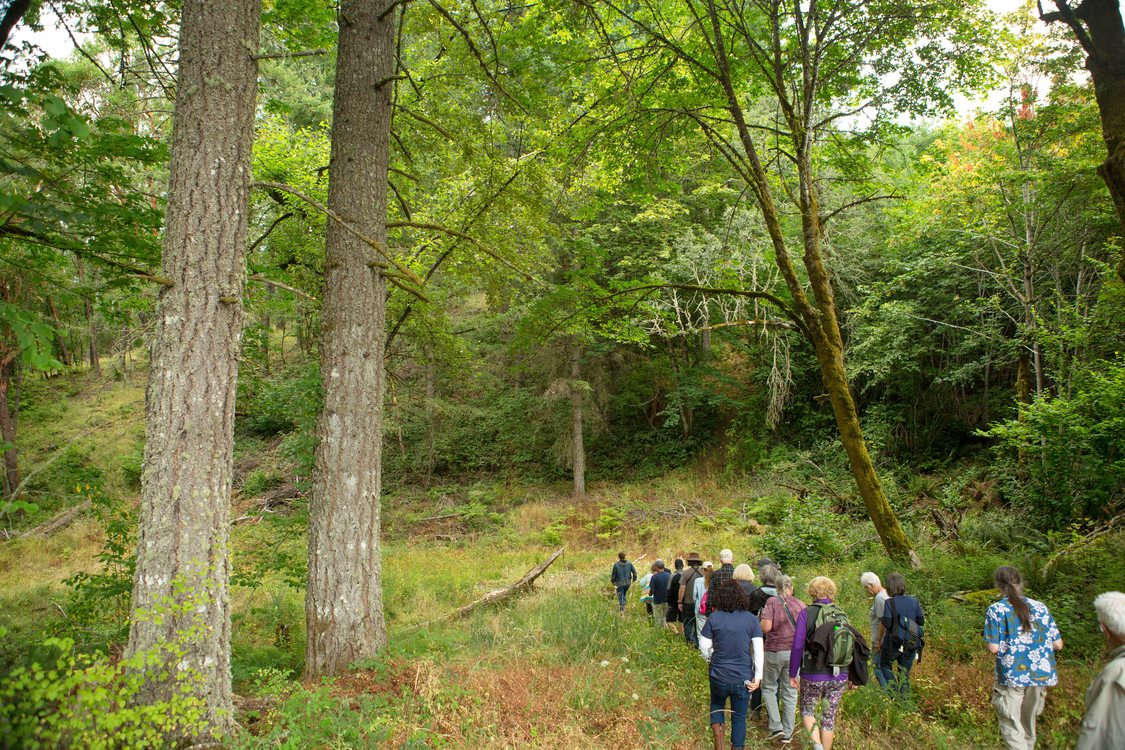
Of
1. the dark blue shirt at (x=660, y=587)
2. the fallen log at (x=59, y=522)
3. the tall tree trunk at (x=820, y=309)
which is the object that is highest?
the tall tree trunk at (x=820, y=309)

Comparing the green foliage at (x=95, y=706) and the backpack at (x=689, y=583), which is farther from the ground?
the green foliage at (x=95, y=706)

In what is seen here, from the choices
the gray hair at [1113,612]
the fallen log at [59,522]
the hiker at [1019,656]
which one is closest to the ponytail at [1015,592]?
the hiker at [1019,656]

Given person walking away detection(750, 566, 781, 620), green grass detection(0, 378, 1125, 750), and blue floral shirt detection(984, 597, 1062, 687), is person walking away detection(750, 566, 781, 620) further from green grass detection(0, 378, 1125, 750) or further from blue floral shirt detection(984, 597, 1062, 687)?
blue floral shirt detection(984, 597, 1062, 687)

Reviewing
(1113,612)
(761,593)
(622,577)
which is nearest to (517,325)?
(622,577)

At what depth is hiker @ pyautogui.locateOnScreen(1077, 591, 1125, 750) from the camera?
3150mm

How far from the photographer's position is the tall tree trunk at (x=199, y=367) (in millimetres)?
4023

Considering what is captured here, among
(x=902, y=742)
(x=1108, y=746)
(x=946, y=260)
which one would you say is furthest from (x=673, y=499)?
(x=1108, y=746)

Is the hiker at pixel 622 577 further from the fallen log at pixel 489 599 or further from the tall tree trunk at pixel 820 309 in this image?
the tall tree trunk at pixel 820 309

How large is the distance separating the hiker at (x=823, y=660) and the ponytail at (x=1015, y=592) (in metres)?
1.18

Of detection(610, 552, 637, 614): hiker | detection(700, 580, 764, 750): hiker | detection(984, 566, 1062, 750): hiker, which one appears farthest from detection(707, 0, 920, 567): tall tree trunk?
detection(610, 552, 637, 614): hiker

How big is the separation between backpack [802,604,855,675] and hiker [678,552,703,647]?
2671 millimetres

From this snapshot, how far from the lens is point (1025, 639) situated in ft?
15.6

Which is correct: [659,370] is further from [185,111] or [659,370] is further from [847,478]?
[185,111]

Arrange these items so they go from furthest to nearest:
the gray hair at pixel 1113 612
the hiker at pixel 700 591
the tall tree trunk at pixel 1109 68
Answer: the hiker at pixel 700 591
the tall tree trunk at pixel 1109 68
the gray hair at pixel 1113 612
